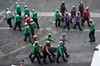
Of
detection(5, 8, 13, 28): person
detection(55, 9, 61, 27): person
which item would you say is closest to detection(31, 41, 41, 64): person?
detection(55, 9, 61, 27): person

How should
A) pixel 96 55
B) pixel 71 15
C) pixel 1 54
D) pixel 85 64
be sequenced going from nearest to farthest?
1. pixel 96 55
2. pixel 85 64
3. pixel 1 54
4. pixel 71 15

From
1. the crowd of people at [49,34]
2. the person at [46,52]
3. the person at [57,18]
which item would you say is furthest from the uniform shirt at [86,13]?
the person at [46,52]

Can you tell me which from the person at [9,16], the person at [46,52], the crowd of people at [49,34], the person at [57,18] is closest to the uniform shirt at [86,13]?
the crowd of people at [49,34]

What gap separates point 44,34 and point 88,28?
12.5 ft

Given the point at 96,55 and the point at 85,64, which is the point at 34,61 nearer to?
the point at 85,64

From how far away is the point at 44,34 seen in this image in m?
19.7

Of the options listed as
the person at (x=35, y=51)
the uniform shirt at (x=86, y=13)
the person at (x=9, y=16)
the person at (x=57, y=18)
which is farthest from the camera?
the person at (x=9, y=16)

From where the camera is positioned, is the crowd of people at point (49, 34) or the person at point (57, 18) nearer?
the crowd of people at point (49, 34)

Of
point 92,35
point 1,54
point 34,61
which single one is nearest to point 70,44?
point 92,35

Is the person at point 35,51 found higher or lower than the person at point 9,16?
lower

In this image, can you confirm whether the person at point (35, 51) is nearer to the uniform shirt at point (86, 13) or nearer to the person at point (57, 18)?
the person at point (57, 18)

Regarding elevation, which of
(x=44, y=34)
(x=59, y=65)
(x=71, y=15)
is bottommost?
(x=59, y=65)

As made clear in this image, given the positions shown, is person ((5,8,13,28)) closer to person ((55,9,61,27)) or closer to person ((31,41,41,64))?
person ((55,9,61,27))

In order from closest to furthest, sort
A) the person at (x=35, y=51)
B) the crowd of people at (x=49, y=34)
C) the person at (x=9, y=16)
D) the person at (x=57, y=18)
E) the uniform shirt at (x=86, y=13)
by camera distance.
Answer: the person at (x=35, y=51), the crowd of people at (x=49, y=34), the person at (x=57, y=18), the uniform shirt at (x=86, y=13), the person at (x=9, y=16)
